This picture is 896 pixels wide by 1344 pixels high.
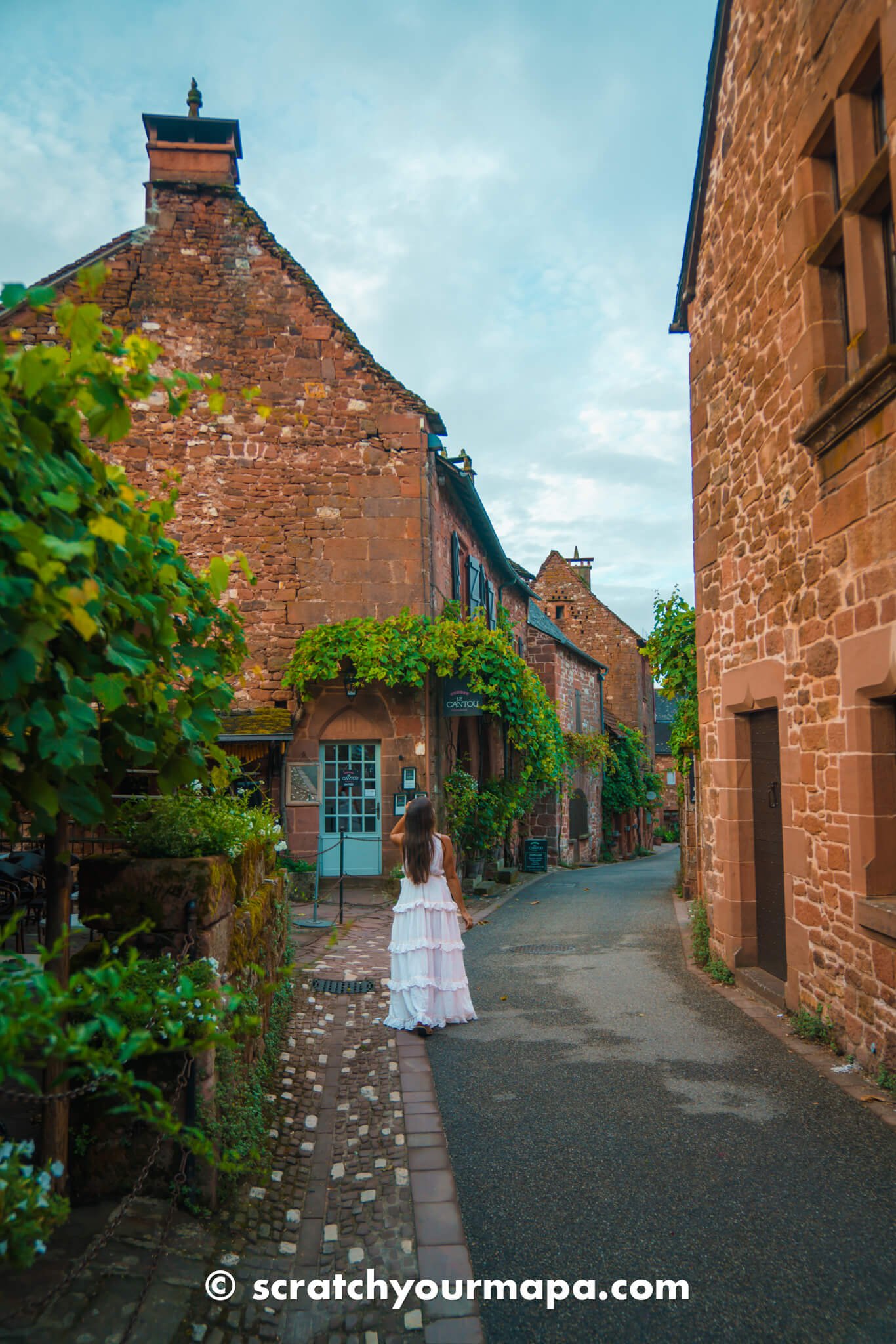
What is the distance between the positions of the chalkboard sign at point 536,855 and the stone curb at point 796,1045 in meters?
11.7

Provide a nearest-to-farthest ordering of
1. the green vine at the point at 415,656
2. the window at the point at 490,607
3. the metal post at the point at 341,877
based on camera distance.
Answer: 1. the metal post at the point at 341,877
2. the green vine at the point at 415,656
3. the window at the point at 490,607

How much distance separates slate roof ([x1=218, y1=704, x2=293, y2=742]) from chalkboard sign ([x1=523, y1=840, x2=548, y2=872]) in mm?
8817

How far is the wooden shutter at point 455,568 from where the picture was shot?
16.1m

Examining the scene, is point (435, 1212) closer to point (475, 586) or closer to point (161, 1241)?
point (161, 1241)

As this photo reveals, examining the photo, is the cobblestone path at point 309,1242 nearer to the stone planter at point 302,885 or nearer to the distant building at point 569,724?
the stone planter at point 302,885

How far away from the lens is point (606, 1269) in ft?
10.3

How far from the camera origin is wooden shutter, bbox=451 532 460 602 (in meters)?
16.1

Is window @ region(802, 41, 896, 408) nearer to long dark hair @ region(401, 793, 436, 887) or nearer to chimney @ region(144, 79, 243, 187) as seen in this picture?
long dark hair @ region(401, 793, 436, 887)

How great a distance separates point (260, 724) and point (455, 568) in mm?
4773

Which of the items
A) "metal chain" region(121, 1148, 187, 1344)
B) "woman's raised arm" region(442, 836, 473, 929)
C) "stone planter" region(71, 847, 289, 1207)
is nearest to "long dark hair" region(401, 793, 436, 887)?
"woman's raised arm" region(442, 836, 473, 929)

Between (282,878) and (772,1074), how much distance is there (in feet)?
12.1

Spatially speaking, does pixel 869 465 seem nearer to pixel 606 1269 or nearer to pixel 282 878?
pixel 606 1269

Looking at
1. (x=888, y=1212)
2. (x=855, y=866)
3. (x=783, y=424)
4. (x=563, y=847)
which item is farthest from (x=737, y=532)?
(x=563, y=847)

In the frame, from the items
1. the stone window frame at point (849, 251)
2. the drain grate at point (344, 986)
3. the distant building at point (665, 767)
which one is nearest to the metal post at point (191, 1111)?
the drain grate at point (344, 986)
